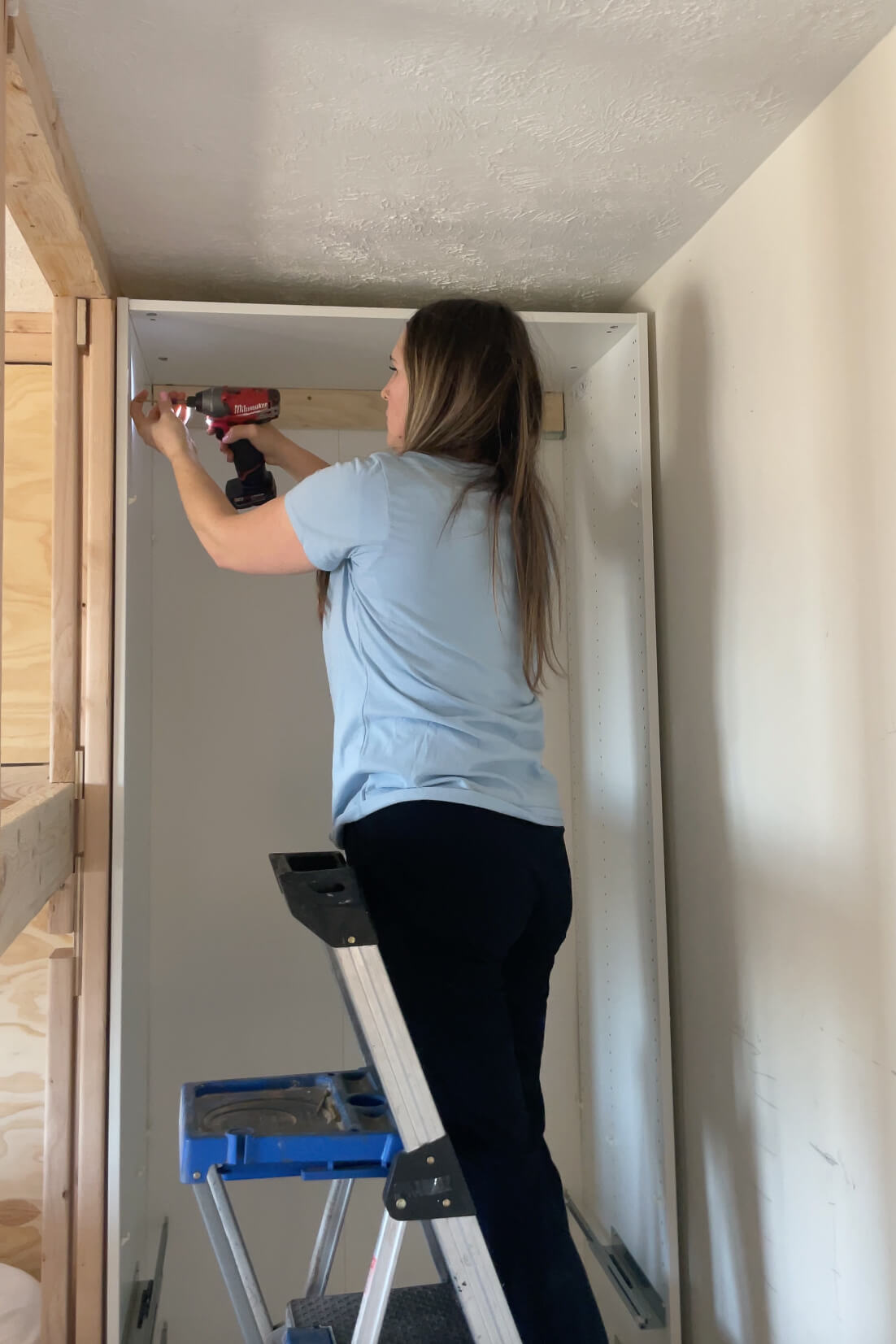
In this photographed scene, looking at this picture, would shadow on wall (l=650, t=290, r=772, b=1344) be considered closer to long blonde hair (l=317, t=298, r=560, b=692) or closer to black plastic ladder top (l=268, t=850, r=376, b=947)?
long blonde hair (l=317, t=298, r=560, b=692)

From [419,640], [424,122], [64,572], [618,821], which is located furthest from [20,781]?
[424,122]

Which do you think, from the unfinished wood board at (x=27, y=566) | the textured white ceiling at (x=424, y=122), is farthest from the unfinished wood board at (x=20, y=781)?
the textured white ceiling at (x=424, y=122)

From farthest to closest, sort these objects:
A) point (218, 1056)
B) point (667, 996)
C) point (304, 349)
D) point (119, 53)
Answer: point (218, 1056)
point (304, 349)
point (667, 996)
point (119, 53)

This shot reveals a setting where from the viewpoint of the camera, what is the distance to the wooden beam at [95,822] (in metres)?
1.65

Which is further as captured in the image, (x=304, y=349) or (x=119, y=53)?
(x=304, y=349)

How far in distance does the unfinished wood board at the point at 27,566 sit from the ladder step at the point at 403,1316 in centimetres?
117

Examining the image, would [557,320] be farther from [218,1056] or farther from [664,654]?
[218,1056]

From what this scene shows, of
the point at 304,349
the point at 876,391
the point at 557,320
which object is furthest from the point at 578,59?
the point at 304,349

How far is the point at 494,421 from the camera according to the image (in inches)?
54.7

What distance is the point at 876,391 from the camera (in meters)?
1.24

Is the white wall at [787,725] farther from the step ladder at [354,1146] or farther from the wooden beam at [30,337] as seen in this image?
the wooden beam at [30,337]

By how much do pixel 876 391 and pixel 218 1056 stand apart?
178cm

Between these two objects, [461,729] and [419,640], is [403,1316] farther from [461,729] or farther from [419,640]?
[419,640]

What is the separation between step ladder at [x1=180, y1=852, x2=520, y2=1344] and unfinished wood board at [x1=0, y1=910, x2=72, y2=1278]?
0.87 m
